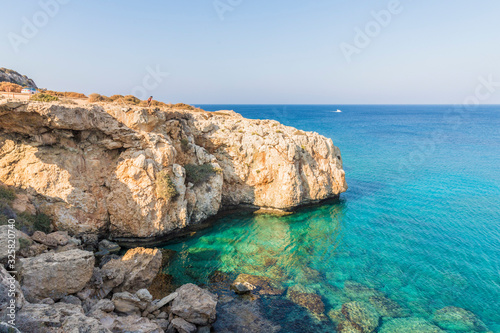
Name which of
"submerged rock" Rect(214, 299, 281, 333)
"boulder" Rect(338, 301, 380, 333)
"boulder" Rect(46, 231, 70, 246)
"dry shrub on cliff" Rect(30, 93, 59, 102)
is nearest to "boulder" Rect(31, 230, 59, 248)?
"boulder" Rect(46, 231, 70, 246)

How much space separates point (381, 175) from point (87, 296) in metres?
38.6

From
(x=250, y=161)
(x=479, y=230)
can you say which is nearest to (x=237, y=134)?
(x=250, y=161)

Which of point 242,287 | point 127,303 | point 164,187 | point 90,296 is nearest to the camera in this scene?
point 127,303

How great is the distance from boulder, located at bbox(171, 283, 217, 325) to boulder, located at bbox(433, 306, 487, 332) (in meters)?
11.3

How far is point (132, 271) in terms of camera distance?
49.9 ft

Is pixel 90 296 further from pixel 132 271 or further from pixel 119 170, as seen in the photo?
pixel 119 170

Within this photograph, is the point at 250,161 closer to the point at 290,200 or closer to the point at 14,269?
the point at 290,200

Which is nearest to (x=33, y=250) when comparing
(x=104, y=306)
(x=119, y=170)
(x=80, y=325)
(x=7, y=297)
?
(x=104, y=306)

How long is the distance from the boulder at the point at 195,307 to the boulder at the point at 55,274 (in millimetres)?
4350

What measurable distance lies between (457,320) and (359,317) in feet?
16.4

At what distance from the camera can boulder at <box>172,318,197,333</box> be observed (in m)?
12.4

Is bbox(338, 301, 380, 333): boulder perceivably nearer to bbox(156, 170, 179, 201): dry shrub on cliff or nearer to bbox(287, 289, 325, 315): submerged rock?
bbox(287, 289, 325, 315): submerged rock

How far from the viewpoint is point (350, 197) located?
3212 centimetres

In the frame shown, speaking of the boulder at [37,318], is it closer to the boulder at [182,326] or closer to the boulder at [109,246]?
the boulder at [182,326]
